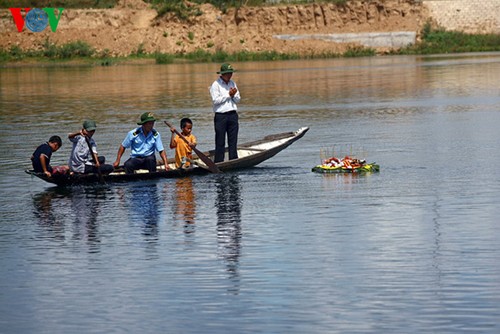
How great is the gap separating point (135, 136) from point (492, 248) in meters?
7.95

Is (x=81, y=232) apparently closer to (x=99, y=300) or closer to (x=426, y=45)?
(x=99, y=300)

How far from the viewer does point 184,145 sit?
20078mm

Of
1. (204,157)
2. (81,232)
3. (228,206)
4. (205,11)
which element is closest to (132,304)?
(81,232)

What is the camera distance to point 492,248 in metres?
13.0

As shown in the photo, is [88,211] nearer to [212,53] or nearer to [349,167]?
[349,167]

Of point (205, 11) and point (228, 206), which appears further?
point (205, 11)

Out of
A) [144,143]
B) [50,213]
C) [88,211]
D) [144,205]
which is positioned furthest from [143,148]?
[50,213]

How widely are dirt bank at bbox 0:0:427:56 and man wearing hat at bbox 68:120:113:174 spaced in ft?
204

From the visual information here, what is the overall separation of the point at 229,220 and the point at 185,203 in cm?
178

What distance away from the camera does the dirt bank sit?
268ft

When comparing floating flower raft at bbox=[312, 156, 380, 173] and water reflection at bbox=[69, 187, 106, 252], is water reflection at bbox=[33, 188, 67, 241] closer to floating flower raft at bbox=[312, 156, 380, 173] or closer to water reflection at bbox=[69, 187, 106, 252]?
water reflection at bbox=[69, 187, 106, 252]

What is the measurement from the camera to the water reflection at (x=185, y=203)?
1564 cm

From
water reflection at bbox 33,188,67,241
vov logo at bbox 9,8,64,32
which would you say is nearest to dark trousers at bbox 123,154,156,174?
water reflection at bbox 33,188,67,241

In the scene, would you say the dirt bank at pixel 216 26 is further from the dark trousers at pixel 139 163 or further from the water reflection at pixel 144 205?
the water reflection at pixel 144 205
